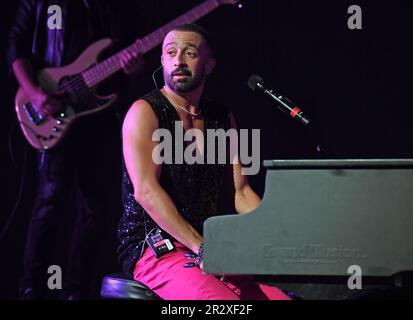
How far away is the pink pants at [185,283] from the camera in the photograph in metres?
2.55

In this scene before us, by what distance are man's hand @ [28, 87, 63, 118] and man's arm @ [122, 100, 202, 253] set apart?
28.1 inches

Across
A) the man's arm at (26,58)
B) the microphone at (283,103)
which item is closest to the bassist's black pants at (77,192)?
the man's arm at (26,58)

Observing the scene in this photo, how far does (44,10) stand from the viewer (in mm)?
3561

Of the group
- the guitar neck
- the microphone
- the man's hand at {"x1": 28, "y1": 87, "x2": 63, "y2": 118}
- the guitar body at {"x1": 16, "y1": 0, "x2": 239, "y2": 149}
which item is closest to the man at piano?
the guitar neck

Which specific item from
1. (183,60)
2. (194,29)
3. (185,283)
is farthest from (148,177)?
(194,29)

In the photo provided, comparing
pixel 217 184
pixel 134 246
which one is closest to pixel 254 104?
pixel 217 184

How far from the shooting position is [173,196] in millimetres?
2928

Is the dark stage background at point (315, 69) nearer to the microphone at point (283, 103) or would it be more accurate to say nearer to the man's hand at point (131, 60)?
the man's hand at point (131, 60)

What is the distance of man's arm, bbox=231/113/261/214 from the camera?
312cm

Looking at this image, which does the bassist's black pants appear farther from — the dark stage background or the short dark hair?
the short dark hair

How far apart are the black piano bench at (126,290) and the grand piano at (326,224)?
0.43 m

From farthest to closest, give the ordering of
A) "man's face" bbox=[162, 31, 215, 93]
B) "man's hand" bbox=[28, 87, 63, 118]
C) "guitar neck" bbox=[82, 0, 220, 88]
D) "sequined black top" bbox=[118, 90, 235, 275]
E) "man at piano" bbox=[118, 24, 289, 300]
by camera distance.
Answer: "man's hand" bbox=[28, 87, 63, 118]
"guitar neck" bbox=[82, 0, 220, 88]
"man's face" bbox=[162, 31, 215, 93]
"sequined black top" bbox=[118, 90, 235, 275]
"man at piano" bbox=[118, 24, 289, 300]

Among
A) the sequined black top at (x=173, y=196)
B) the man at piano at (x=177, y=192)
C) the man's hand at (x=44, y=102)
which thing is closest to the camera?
the man at piano at (x=177, y=192)
